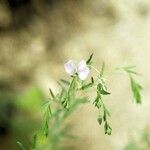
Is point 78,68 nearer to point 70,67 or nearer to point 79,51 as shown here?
point 70,67

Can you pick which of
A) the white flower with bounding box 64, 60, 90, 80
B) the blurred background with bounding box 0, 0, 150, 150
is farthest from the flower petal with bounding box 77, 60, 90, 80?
the blurred background with bounding box 0, 0, 150, 150

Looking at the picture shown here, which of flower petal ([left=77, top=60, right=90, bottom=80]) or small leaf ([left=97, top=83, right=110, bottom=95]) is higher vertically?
flower petal ([left=77, top=60, right=90, bottom=80])

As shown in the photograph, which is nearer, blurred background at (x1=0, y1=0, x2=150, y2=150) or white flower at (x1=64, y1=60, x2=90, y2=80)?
white flower at (x1=64, y1=60, x2=90, y2=80)

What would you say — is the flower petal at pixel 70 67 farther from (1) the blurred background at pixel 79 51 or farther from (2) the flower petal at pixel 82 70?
(1) the blurred background at pixel 79 51

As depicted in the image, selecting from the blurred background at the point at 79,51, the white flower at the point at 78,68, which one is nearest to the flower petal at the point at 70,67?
the white flower at the point at 78,68

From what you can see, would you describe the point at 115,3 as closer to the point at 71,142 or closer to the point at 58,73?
the point at 58,73

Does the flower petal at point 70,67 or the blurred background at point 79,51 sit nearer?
the flower petal at point 70,67

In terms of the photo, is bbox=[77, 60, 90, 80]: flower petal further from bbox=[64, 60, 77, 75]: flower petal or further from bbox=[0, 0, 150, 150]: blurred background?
bbox=[0, 0, 150, 150]: blurred background

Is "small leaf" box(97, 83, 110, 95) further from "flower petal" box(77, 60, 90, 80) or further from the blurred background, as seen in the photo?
the blurred background
